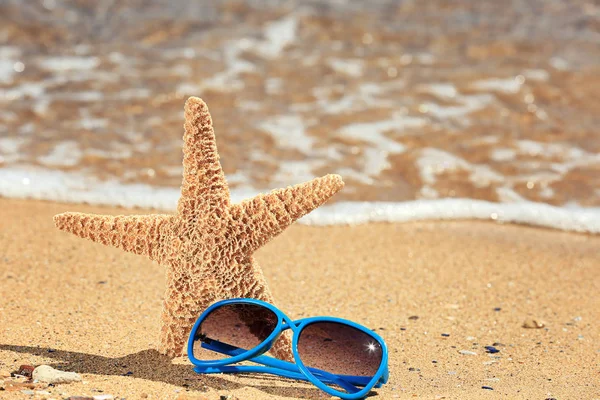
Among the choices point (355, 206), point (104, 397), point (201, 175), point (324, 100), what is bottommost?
point (104, 397)

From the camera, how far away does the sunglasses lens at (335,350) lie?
8.18ft

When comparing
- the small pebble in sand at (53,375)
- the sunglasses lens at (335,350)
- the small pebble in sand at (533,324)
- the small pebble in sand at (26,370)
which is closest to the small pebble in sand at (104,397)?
the small pebble in sand at (53,375)

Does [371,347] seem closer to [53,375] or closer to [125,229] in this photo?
[125,229]

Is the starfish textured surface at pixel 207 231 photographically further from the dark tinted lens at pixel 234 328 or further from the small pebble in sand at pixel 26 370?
the small pebble in sand at pixel 26 370

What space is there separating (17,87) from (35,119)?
2.82ft

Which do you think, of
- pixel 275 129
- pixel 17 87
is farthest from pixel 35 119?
pixel 275 129

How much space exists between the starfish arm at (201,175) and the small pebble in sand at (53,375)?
67 centimetres

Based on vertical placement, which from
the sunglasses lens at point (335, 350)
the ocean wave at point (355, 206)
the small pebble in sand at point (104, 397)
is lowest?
the small pebble in sand at point (104, 397)

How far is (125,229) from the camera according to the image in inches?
104

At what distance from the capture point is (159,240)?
2.64 meters

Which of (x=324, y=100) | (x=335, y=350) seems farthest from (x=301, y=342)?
(x=324, y=100)

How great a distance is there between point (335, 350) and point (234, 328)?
367 mm

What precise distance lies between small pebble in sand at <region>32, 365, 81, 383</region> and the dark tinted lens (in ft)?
1.40

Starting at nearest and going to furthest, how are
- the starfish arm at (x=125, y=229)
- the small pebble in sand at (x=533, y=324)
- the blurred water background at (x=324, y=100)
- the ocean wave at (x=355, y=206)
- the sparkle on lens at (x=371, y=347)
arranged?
the sparkle on lens at (x=371, y=347)
the starfish arm at (x=125, y=229)
the small pebble in sand at (x=533, y=324)
the ocean wave at (x=355, y=206)
the blurred water background at (x=324, y=100)
